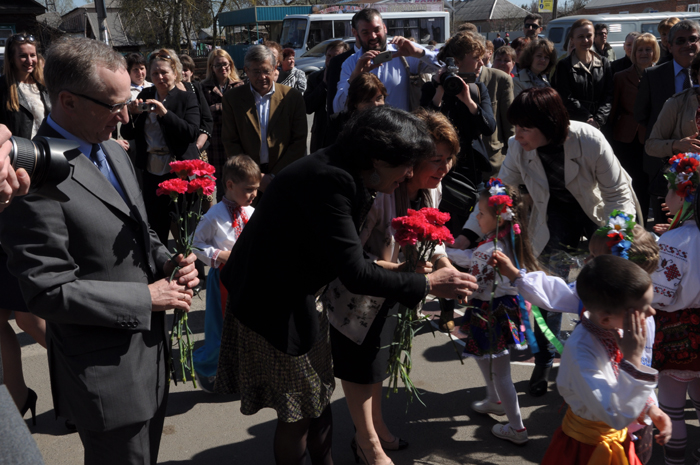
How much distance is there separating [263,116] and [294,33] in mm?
17403

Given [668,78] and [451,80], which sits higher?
[451,80]

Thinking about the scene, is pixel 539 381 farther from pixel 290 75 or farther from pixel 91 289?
pixel 290 75

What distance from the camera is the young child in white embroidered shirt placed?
12.6 ft

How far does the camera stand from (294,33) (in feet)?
70.6

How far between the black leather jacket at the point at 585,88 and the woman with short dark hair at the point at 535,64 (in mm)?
222

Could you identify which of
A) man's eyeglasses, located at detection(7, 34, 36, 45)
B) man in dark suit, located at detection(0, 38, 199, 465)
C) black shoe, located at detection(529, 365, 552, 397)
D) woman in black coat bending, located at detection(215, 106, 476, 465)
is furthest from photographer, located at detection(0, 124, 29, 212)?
man's eyeglasses, located at detection(7, 34, 36, 45)

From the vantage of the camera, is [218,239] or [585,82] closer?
[218,239]

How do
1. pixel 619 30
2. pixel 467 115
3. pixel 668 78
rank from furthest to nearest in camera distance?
1. pixel 619 30
2. pixel 668 78
3. pixel 467 115

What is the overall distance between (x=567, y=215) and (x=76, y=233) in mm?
2890

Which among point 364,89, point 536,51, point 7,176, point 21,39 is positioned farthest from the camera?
point 536,51

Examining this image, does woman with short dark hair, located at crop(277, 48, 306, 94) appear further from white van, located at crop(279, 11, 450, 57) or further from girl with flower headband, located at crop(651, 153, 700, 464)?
white van, located at crop(279, 11, 450, 57)

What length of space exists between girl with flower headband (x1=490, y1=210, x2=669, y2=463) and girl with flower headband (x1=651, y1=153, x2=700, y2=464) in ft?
0.66

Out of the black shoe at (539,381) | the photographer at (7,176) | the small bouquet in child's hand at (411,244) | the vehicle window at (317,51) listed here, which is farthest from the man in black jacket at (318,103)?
the vehicle window at (317,51)

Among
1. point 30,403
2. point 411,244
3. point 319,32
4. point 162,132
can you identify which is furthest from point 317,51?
point 411,244
